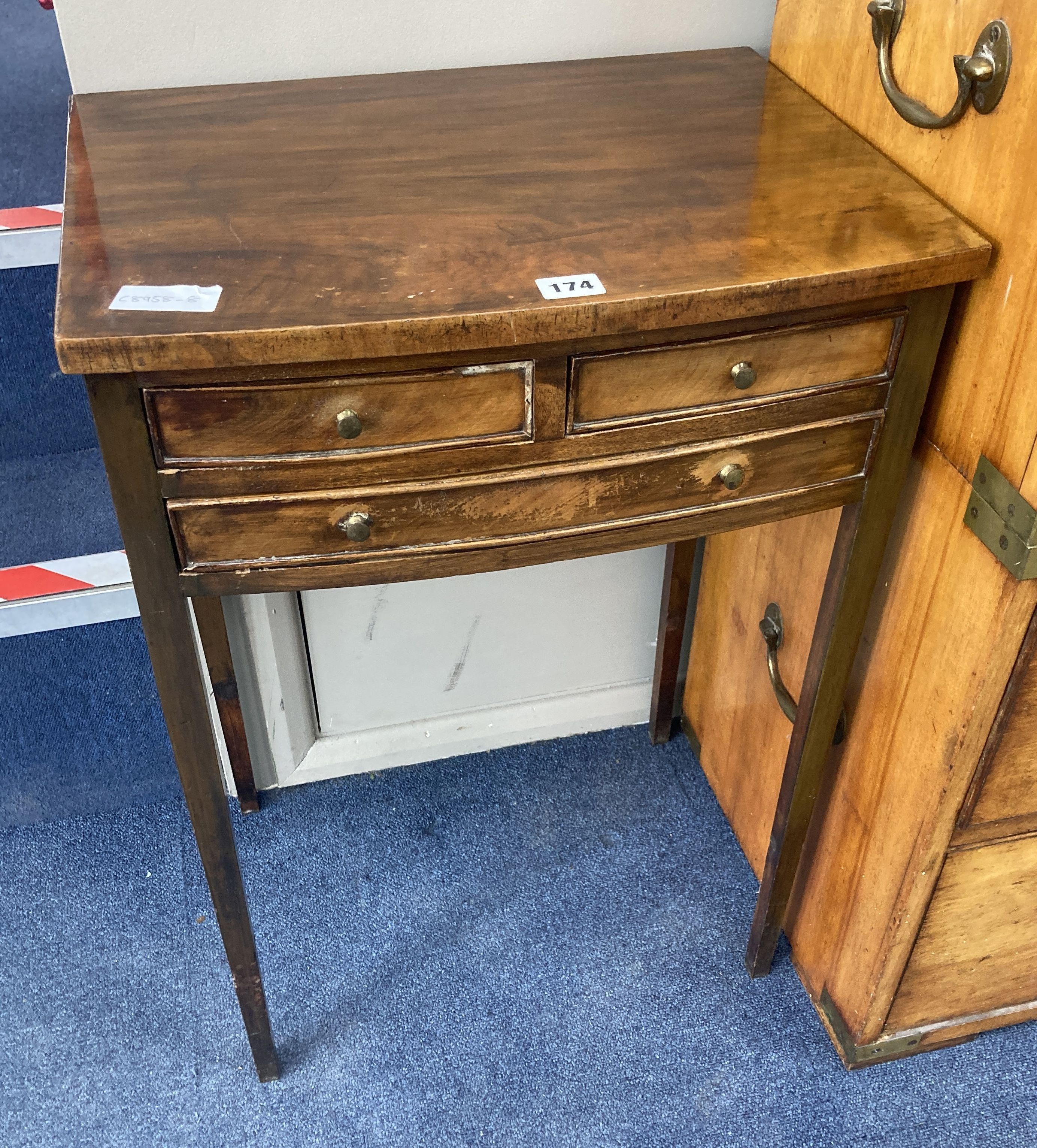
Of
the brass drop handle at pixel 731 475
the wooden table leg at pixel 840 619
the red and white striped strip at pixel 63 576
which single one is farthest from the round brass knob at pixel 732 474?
the red and white striped strip at pixel 63 576

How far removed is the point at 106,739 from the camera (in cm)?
155

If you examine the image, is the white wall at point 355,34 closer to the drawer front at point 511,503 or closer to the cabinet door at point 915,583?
the cabinet door at point 915,583

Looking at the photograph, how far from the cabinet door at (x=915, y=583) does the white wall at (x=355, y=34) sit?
126 mm

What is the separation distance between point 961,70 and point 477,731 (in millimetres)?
1114

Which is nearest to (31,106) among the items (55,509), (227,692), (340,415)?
(55,509)

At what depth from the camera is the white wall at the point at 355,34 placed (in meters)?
1.07

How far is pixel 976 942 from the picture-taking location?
121 cm

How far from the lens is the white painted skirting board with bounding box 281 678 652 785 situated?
162cm

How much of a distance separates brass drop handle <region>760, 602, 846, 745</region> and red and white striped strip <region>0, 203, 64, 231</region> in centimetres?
96

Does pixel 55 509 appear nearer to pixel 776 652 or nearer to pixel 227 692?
pixel 227 692

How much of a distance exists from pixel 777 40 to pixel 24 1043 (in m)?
1.43

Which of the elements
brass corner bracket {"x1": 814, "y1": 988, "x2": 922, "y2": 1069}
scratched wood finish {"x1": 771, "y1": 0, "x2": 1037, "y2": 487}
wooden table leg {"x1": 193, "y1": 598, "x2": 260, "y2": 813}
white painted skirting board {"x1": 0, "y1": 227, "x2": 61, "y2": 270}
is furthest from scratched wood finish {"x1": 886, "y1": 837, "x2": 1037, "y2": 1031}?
white painted skirting board {"x1": 0, "y1": 227, "x2": 61, "y2": 270}

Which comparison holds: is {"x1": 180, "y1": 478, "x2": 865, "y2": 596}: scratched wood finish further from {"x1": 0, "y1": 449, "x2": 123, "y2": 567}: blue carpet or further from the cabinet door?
{"x1": 0, "y1": 449, "x2": 123, "y2": 567}: blue carpet

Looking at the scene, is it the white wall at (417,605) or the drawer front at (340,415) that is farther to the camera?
the white wall at (417,605)
